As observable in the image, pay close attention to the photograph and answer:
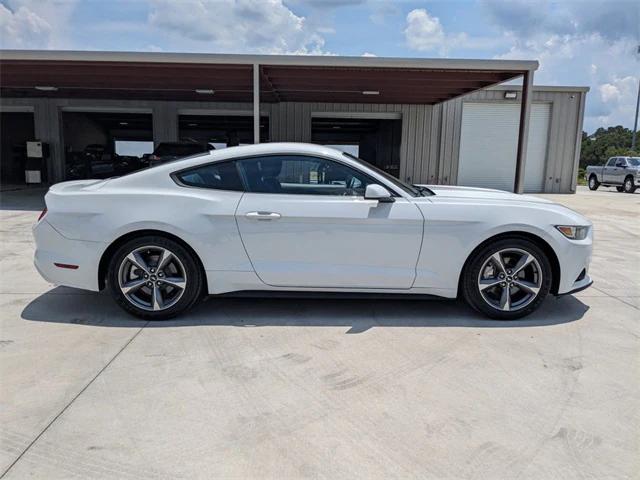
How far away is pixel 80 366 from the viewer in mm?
3246

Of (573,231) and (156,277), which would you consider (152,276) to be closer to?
(156,277)

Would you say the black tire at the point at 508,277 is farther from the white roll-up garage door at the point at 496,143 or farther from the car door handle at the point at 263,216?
the white roll-up garage door at the point at 496,143

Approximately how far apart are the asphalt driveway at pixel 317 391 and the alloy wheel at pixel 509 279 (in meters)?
0.22

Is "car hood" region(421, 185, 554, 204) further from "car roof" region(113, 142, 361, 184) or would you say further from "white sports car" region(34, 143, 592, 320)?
"car roof" region(113, 142, 361, 184)

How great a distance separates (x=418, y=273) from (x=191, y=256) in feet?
6.13

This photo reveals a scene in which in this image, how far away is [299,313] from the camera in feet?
14.2

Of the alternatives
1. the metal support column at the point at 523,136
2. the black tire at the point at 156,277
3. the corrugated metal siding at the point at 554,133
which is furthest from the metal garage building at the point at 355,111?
the black tire at the point at 156,277

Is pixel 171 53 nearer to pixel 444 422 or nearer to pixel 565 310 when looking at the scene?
pixel 565 310

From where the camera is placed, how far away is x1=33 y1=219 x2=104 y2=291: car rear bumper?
399cm

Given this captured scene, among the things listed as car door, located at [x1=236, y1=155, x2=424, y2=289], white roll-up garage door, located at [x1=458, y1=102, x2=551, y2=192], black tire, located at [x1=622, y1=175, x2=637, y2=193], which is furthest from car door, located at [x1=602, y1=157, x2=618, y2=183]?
car door, located at [x1=236, y1=155, x2=424, y2=289]

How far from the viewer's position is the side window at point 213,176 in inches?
161

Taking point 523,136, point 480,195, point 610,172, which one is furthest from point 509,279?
point 610,172

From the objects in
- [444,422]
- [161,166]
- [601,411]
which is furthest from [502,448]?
[161,166]

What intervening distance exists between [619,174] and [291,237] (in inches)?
994
